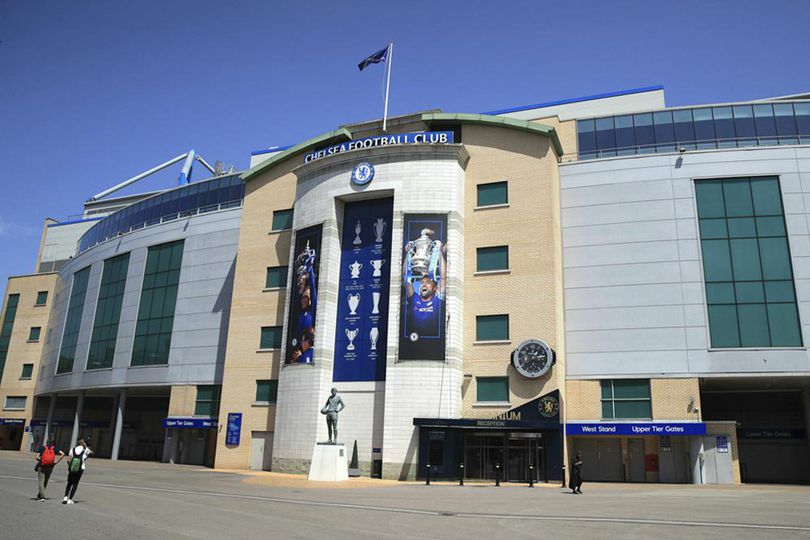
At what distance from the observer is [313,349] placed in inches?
1644

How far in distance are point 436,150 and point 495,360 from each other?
13.7 m

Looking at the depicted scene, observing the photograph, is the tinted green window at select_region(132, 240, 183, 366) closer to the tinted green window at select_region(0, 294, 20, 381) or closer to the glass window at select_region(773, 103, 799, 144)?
the tinted green window at select_region(0, 294, 20, 381)

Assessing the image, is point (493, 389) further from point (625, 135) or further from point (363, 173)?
point (625, 135)

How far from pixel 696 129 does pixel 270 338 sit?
106 ft

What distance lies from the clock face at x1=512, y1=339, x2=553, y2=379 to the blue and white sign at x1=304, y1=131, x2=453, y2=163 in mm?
13926

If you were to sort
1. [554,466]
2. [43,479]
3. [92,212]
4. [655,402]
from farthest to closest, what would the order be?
[92,212] → [655,402] → [554,466] → [43,479]

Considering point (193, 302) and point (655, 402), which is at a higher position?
point (193, 302)

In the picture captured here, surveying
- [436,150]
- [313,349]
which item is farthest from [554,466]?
[436,150]

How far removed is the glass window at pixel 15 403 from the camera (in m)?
73.3

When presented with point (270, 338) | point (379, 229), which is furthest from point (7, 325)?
point (379, 229)

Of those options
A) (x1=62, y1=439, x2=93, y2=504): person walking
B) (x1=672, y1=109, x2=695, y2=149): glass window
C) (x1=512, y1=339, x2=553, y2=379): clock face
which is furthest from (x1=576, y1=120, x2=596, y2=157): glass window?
(x1=62, y1=439, x2=93, y2=504): person walking

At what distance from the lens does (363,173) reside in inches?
1714

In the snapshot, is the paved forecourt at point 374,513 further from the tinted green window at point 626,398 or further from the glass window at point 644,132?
the glass window at point 644,132

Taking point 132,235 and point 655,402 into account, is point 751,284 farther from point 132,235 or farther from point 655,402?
point 132,235
